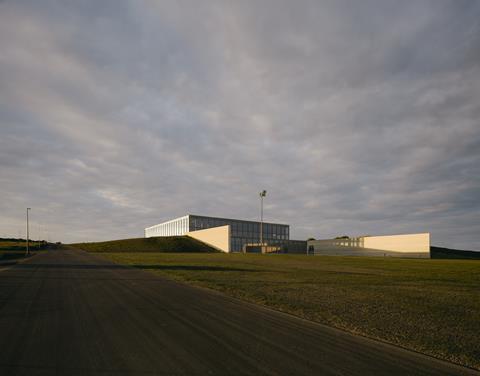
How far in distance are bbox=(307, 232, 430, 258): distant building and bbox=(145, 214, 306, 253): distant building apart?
13.7m

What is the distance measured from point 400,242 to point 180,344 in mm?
82804

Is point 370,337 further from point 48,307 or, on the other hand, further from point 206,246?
point 206,246

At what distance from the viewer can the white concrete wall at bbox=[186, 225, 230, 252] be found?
96312 millimetres

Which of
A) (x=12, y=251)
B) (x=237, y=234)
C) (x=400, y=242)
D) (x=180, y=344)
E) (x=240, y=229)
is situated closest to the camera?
(x=180, y=344)

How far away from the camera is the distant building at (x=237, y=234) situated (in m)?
101

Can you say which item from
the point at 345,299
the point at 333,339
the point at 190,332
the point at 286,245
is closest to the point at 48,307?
the point at 190,332

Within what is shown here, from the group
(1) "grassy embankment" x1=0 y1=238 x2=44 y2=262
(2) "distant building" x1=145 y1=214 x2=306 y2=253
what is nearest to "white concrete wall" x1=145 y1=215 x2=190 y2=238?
(2) "distant building" x1=145 y1=214 x2=306 y2=253

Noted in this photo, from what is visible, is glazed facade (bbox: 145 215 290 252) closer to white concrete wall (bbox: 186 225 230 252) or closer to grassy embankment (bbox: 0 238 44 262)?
white concrete wall (bbox: 186 225 230 252)

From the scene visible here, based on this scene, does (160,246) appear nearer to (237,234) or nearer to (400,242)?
(237,234)

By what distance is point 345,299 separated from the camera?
15.4 meters

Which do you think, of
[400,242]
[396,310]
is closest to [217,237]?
[400,242]

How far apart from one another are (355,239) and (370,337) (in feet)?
292

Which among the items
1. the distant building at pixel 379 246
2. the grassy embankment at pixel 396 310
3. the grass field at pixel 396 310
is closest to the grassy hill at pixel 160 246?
the distant building at pixel 379 246

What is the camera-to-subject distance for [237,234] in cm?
11488
